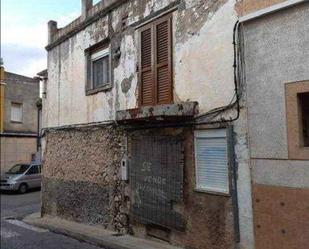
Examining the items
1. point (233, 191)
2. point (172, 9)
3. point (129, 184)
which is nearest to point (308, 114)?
point (233, 191)

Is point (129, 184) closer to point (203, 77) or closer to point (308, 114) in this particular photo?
point (203, 77)

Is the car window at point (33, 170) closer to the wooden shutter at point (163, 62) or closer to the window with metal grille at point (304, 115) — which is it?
the wooden shutter at point (163, 62)

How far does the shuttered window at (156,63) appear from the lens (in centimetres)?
948

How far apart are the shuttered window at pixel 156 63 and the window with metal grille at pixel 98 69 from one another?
5.34ft

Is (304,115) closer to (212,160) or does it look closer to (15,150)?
(212,160)

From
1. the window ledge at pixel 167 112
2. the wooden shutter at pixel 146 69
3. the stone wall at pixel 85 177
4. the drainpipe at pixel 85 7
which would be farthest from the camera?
the drainpipe at pixel 85 7

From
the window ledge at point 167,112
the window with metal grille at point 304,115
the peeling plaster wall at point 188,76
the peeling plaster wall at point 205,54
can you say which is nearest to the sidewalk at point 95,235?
the peeling plaster wall at point 188,76

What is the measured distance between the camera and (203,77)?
8.51m

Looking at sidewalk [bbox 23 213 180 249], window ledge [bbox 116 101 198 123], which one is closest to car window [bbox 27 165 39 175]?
sidewalk [bbox 23 213 180 249]

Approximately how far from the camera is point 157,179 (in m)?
9.55

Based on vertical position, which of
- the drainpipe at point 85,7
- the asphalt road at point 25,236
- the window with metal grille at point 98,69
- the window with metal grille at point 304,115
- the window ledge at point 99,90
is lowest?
the asphalt road at point 25,236

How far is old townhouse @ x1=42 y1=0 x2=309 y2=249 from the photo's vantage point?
6.82 meters

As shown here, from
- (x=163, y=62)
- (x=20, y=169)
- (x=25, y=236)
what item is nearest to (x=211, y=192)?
(x=163, y=62)

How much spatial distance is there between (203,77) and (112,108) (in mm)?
3443
